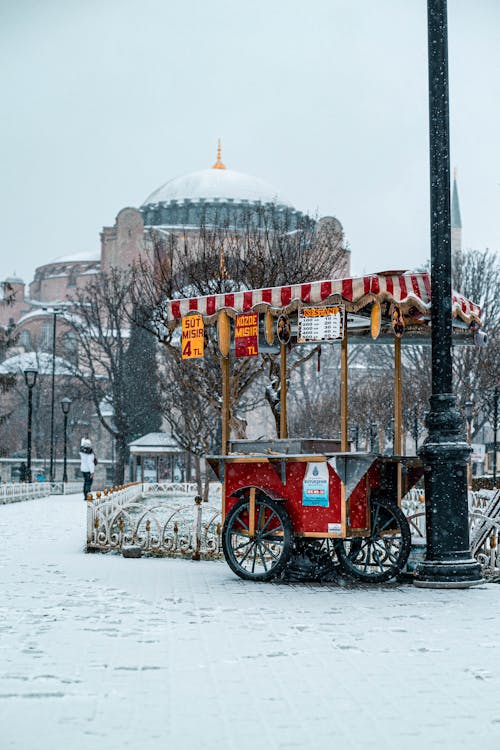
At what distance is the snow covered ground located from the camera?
15.6 ft

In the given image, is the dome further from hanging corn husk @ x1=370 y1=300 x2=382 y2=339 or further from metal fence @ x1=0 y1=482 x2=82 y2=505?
hanging corn husk @ x1=370 y1=300 x2=382 y2=339

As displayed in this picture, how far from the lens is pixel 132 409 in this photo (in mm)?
49062

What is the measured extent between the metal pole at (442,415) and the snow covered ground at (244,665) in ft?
1.22

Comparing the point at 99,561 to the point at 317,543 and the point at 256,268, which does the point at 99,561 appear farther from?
the point at 256,268

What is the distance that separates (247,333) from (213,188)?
3644 inches

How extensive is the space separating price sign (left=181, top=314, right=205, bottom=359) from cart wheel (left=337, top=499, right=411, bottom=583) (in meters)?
2.59

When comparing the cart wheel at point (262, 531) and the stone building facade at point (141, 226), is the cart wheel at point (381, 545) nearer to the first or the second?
the cart wheel at point (262, 531)

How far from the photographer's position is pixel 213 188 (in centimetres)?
10238

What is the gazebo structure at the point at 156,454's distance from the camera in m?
48.9

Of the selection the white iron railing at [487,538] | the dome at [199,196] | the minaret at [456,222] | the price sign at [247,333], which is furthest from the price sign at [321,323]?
the minaret at [456,222]

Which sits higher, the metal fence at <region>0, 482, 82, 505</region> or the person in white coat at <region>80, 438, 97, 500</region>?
the person in white coat at <region>80, 438, 97, 500</region>

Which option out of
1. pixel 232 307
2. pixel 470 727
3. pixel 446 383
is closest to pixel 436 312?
pixel 446 383

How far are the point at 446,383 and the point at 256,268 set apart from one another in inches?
544

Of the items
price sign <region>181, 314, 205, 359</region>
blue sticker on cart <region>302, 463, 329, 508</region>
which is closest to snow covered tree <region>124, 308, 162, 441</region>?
price sign <region>181, 314, 205, 359</region>
